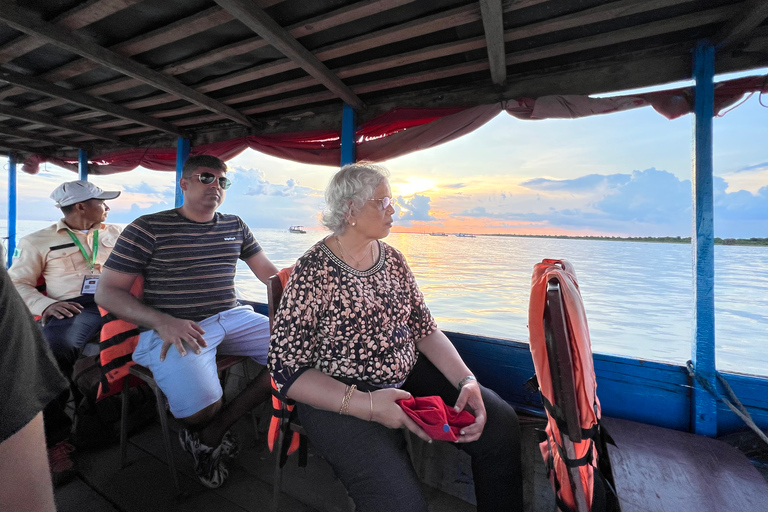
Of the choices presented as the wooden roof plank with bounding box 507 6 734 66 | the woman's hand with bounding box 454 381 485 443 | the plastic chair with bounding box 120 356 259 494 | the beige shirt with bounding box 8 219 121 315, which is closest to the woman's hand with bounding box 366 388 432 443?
the woman's hand with bounding box 454 381 485 443

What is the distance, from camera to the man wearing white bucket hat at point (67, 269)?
7.71 ft

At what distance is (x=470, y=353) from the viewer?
2.25 metres

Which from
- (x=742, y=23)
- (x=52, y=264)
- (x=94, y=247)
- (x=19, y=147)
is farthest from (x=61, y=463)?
(x=19, y=147)

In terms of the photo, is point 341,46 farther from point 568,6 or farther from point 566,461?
point 566,461

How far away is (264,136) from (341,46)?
1.73 metres

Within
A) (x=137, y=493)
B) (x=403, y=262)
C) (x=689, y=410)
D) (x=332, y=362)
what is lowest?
(x=137, y=493)

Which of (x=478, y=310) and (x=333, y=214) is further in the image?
(x=478, y=310)

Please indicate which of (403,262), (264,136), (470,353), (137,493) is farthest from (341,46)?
(137,493)

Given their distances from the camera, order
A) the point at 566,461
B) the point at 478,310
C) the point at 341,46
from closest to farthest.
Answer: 1. the point at 566,461
2. the point at 341,46
3. the point at 478,310

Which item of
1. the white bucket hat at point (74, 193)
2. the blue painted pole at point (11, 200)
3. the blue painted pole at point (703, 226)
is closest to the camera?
the blue painted pole at point (703, 226)

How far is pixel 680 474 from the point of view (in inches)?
52.2

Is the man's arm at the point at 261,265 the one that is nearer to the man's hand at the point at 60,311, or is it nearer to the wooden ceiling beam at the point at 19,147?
the man's hand at the point at 60,311

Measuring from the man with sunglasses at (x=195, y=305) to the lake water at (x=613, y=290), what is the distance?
1.95ft

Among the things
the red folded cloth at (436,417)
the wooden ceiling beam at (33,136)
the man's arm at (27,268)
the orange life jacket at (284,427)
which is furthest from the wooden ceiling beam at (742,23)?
the wooden ceiling beam at (33,136)
